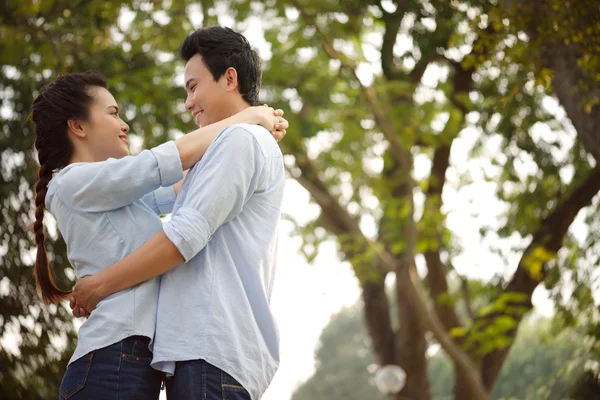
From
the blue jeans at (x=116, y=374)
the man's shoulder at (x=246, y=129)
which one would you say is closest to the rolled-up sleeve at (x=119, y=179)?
the man's shoulder at (x=246, y=129)

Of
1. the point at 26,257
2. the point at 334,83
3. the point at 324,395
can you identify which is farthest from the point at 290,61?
the point at 324,395

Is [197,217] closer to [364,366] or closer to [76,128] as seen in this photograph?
[76,128]

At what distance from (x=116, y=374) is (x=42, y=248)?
22.8 inches

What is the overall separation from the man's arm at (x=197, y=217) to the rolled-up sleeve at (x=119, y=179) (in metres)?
0.08

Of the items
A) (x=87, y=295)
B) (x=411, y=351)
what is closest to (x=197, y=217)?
(x=87, y=295)

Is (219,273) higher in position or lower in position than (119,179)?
lower

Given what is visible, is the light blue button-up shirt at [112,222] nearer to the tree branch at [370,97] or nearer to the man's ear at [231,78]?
the man's ear at [231,78]

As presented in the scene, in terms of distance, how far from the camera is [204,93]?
94.0 inches

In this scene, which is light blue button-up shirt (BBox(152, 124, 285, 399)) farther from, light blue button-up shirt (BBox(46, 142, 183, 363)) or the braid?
the braid

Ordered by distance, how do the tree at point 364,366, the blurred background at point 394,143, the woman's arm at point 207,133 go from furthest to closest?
the tree at point 364,366
the blurred background at point 394,143
the woman's arm at point 207,133

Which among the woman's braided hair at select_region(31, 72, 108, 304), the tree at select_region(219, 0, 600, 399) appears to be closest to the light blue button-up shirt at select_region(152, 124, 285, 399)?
the woman's braided hair at select_region(31, 72, 108, 304)

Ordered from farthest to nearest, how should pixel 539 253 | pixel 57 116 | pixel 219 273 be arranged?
pixel 539 253 → pixel 57 116 → pixel 219 273

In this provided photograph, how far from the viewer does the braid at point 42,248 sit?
7.87 feet

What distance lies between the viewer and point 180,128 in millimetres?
7859
